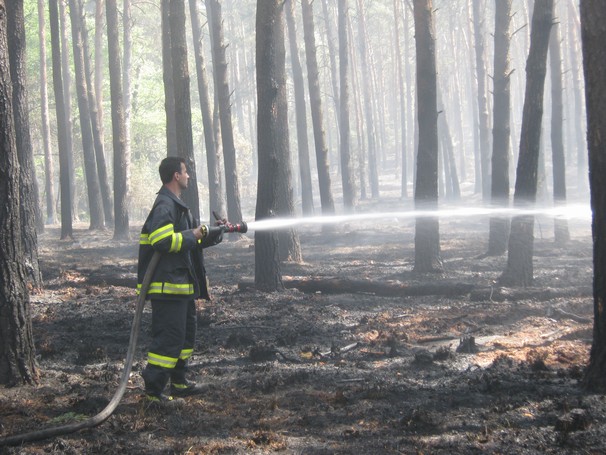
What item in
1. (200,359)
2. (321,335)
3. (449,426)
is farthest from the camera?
(321,335)

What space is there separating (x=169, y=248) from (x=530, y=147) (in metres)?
8.62

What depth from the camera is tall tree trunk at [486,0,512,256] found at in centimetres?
1745

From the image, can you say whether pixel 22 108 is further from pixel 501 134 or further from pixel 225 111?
pixel 501 134

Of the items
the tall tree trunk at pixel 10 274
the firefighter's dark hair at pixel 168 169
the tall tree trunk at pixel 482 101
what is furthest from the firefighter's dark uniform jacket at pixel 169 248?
the tall tree trunk at pixel 482 101

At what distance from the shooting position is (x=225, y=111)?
22.2m

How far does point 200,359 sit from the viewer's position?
827 cm

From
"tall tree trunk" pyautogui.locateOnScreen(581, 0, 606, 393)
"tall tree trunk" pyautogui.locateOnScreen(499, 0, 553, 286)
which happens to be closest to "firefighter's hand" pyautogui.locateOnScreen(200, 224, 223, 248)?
"tall tree trunk" pyautogui.locateOnScreen(581, 0, 606, 393)

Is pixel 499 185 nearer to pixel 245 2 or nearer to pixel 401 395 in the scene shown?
pixel 401 395

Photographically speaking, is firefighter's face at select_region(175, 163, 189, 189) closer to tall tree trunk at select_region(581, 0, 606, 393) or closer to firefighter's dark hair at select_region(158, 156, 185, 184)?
firefighter's dark hair at select_region(158, 156, 185, 184)

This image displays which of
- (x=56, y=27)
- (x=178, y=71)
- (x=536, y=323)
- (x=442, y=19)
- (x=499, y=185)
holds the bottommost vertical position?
(x=536, y=323)

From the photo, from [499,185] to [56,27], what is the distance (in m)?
15.0

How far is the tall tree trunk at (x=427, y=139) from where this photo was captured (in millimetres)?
14750

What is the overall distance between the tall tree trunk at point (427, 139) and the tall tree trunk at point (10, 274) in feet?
31.9

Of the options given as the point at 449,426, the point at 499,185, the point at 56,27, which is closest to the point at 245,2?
the point at 56,27
